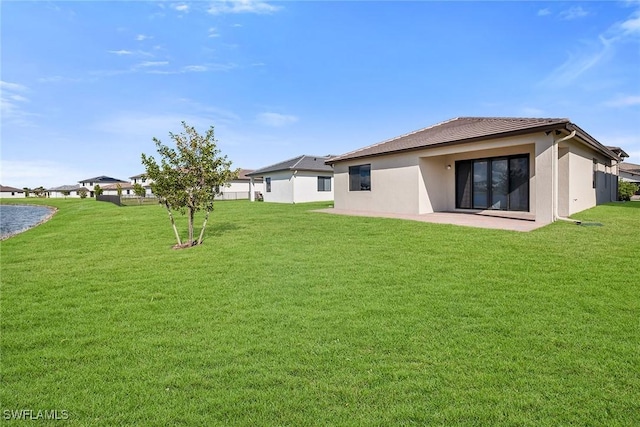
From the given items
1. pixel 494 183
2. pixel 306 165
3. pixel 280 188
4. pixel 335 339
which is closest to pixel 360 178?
pixel 494 183

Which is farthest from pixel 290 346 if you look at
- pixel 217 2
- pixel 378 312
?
pixel 217 2

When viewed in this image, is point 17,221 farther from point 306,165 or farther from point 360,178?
Answer: point 360,178

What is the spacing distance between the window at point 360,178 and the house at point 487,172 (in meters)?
0.05

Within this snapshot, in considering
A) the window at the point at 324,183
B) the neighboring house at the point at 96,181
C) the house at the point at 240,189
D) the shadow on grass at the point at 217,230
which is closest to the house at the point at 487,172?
the shadow on grass at the point at 217,230

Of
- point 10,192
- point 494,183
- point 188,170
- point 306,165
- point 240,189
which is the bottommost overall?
point 494,183

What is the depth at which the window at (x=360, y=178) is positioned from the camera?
16766mm

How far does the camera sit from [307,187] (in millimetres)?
28156

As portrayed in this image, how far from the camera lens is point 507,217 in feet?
39.3

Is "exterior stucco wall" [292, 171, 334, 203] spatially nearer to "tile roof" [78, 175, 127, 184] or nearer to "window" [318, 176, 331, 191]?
"window" [318, 176, 331, 191]

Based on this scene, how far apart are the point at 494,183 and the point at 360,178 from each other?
6.27m

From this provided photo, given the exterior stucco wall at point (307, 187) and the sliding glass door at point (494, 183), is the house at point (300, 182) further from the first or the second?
the sliding glass door at point (494, 183)

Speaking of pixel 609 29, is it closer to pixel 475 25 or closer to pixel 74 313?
pixel 475 25

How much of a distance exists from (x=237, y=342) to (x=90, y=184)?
359ft

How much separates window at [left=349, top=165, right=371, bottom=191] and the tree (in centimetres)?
899
